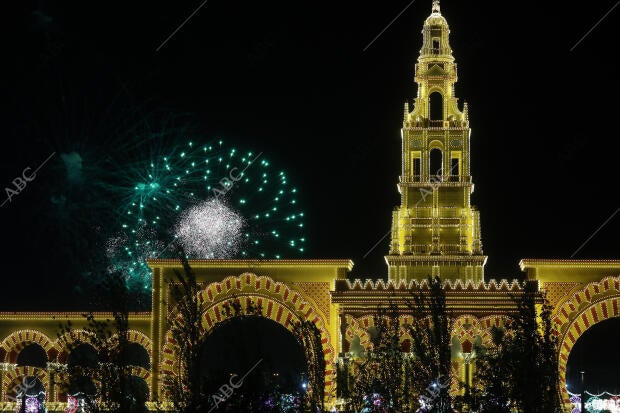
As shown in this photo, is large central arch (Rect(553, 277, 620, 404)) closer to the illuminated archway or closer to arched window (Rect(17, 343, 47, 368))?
the illuminated archway

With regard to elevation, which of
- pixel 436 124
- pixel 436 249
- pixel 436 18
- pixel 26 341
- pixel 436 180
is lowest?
pixel 26 341

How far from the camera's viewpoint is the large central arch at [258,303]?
4894 cm

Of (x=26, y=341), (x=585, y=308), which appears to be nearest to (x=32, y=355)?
(x=26, y=341)

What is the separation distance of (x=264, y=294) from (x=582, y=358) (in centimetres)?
2475

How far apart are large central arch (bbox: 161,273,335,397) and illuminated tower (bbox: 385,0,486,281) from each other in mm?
8490

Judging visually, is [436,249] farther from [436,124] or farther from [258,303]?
[258,303]

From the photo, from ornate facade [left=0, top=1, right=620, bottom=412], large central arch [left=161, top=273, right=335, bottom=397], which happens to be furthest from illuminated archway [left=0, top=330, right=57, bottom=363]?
large central arch [left=161, top=273, right=335, bottom=397]

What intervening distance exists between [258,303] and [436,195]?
42.2 feet

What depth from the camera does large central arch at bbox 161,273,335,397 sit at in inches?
1927

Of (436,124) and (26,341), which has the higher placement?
(436,124)

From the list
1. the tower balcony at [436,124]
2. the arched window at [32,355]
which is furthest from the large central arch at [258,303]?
the arched window at [32,355]

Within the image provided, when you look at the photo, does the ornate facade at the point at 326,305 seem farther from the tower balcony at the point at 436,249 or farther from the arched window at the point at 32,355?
the arched window at the point at 32,355

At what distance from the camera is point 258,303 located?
48.9m

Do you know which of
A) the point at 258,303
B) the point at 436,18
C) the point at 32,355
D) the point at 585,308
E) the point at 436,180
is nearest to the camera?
the point at 585,308
